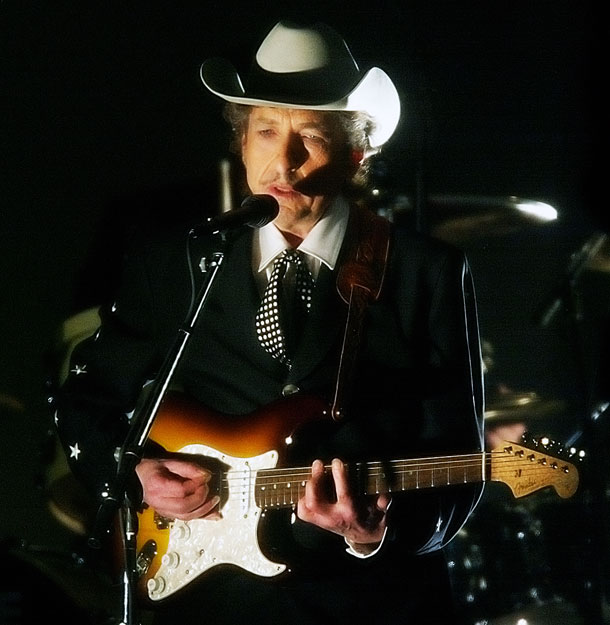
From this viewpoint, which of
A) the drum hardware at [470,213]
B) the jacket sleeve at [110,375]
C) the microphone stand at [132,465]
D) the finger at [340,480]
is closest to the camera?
the microphone stand at [132,465]

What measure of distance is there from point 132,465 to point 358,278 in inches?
26.4

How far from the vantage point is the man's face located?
2121mm

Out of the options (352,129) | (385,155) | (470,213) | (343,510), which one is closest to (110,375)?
(343,510)

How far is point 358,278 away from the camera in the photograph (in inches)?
79.5

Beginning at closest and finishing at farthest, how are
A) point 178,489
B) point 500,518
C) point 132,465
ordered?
point 132,465 → point 178,489 → point 500,518

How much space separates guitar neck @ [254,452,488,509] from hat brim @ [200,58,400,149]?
0.84 meters

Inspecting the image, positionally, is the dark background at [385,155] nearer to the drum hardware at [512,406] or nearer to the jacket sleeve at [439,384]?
the drum hardware at [512,406]

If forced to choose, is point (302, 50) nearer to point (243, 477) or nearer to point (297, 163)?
point (297, 163)

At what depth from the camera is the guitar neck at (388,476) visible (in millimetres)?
1789

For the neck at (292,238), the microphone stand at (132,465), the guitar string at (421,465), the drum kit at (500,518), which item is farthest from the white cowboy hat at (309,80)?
the guitar string at (421,465)

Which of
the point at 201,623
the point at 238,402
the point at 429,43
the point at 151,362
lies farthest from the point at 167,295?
the point at 429,43

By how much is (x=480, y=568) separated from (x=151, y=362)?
1.29 metres

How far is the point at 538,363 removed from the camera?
2779 millimetres

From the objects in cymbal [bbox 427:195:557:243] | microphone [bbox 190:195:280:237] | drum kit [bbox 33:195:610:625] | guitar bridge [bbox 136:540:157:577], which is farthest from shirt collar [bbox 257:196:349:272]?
guitar bridge [bbox 136:540:157:577]
